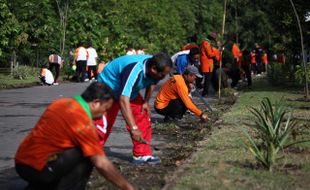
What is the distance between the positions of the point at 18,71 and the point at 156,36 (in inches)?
656

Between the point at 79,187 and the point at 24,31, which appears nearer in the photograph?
the point at 79,187

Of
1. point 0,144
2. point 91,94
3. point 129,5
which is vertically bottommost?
point 0,144

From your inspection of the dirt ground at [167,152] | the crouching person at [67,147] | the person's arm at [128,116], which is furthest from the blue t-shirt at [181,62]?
the crouching person at [67,147]

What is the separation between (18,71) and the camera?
25.6 m

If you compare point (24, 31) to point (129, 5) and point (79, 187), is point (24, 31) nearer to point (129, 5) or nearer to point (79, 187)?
point (129, 5)

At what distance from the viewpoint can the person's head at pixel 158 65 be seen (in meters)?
6.94

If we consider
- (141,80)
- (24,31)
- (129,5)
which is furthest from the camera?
(129,5)

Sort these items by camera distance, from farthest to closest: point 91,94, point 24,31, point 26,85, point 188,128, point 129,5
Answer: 1. point 129,5
2. point 24,31
3. point 26,85
4. point 188,128
5. point 91,94

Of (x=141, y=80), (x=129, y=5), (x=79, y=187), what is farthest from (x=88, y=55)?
(x=79, y=187)

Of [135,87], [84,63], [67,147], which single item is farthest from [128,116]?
[84,63]

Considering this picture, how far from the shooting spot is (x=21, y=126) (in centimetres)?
1108

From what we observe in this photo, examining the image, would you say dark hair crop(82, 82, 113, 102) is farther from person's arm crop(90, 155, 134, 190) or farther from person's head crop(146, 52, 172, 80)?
person's head crop(146, 52, 172, 80)

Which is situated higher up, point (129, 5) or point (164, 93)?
point (129, 5)

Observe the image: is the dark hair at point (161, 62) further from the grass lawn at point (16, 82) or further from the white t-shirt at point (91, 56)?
the white t-shirt at point (91, 56)
